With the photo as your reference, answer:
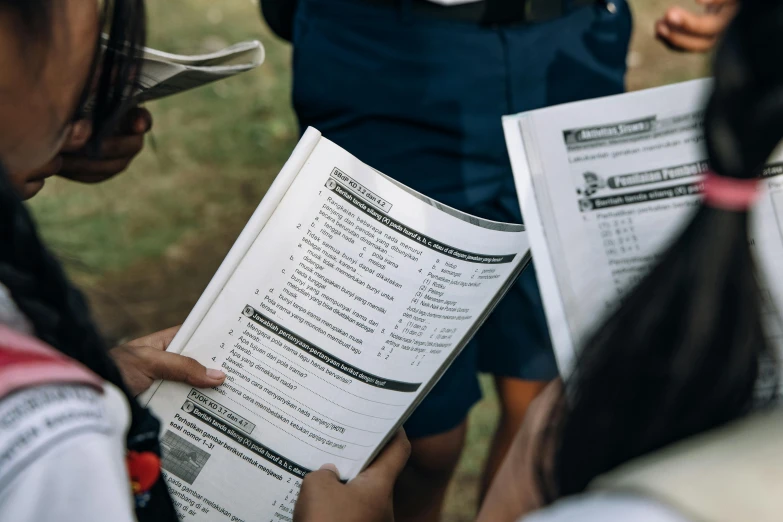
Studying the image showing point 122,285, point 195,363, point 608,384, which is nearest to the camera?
point 608,384

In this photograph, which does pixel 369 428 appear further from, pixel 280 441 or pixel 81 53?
pixel 81 53

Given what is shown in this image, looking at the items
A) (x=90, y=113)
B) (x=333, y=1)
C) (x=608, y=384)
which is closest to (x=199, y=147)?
(x=333, y=1)

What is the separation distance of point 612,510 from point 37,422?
13.9 inches

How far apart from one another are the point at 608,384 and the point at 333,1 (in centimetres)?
77

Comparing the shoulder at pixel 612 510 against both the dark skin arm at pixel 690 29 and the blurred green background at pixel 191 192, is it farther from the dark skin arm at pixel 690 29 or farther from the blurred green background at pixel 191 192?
the blurred green background at pixel 191 192

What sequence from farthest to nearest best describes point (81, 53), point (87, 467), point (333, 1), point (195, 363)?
point (333, 1), point (195, 363), point (81, 53), point (87, 467)

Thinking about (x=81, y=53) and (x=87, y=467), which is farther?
(x=81, y=53)

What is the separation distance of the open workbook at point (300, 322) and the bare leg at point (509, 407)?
1.65 feet

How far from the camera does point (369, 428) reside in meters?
0.86

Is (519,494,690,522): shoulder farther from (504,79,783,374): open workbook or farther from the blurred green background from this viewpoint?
the blurred green background

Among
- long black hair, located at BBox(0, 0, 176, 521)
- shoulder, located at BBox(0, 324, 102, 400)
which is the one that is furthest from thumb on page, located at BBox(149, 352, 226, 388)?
shoulder, located at BBox(0, 324, 102, 400)

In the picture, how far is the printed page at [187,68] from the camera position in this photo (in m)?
Result: 0.92

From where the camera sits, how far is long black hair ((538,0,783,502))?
52cm

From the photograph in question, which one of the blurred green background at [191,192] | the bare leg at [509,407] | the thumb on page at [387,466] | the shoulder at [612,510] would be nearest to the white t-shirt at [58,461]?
the shoulder at [612,510]
